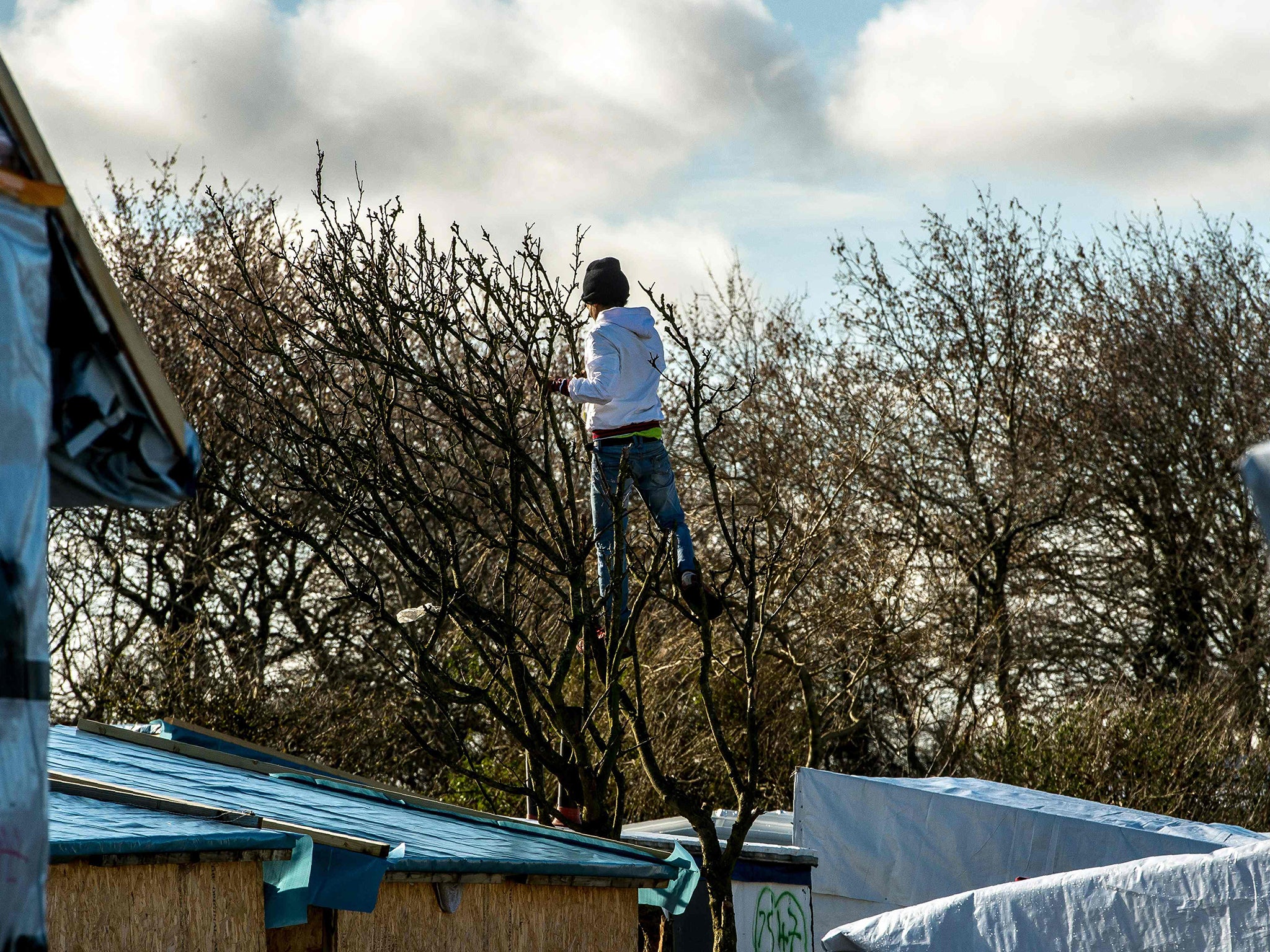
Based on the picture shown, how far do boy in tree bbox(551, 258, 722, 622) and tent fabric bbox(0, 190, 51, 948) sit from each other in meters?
4.66

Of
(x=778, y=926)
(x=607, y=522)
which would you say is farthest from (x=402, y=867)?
(x=778, y=926)

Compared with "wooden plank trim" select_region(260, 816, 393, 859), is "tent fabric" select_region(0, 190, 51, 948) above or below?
above

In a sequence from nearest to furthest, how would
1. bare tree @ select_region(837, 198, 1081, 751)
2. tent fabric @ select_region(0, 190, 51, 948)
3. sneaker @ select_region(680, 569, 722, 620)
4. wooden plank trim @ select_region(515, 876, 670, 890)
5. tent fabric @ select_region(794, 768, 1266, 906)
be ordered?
1. tent fabric @ select_region(0, 190, 51, 948)
2. wooden plank trim @ select_region(515, 876, 670, 890)
3. sneaker @ select_region(680, 569, 722, 620)
4. tent fabric @ select_region(794, 768, 1266, 906)
5. bare tree @ select_region(837, 198, 1081, 751)

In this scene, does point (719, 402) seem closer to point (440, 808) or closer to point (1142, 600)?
point (1142, 600)

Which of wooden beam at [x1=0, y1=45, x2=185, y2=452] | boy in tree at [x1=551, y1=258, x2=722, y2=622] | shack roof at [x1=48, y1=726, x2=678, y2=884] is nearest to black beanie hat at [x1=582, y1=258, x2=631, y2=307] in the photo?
boy in tree at [x1=551, y1=258, x2=722, y2=622]

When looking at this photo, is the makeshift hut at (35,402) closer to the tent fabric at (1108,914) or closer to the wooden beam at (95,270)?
the wooden beam at (95,270)

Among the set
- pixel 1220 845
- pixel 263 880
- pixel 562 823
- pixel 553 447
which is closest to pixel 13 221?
pixel 263 880

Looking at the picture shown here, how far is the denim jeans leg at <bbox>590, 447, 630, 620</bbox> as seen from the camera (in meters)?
6.90

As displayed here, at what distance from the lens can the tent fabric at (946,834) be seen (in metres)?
8.85

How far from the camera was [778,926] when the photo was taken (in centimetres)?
924

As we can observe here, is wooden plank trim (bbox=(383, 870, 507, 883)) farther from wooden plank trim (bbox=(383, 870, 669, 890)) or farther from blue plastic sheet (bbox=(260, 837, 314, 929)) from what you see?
blue plastic sheet (bbox=(260, 837, 314, 929))

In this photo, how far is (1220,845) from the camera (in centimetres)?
848

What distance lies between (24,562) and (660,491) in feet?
16.9

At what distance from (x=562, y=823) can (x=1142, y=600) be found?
39.1 feet
